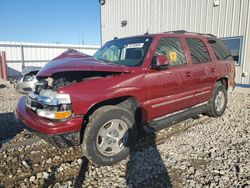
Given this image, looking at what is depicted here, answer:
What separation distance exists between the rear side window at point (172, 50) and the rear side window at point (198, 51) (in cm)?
36

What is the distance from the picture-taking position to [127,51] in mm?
4414

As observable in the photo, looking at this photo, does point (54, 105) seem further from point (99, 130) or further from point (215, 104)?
point (215, 104)

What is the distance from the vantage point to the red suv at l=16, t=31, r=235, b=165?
3.13m

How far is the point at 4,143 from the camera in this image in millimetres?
4480

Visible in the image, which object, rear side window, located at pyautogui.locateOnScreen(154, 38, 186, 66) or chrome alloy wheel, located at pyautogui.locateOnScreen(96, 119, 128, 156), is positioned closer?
chrome alloy wheel, located at pyautogui.locateOnScreen(96, 119, 128, 156)

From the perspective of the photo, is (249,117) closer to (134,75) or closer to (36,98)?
(134,75)

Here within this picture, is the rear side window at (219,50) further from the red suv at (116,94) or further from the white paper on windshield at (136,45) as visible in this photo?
the white paper on windshield at (136,45)

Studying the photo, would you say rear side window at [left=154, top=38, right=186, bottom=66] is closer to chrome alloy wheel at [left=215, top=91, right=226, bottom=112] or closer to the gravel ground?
the gravel ground

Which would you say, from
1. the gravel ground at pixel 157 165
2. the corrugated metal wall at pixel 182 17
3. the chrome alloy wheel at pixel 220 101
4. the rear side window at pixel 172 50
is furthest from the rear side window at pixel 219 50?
the corrugated metal wall at pixel 182 17

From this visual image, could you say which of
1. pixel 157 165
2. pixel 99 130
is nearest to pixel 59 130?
pixel 99 130

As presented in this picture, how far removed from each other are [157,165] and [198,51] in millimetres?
2859

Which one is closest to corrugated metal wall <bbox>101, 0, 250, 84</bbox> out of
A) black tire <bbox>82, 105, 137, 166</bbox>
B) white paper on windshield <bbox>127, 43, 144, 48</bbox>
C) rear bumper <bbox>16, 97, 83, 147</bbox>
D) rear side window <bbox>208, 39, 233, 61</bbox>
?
rear side window <bbox>208, 39, 233, 61</bbox>

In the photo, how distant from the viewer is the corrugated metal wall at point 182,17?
373 inches

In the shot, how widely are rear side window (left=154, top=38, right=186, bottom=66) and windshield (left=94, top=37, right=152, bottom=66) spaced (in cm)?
26
